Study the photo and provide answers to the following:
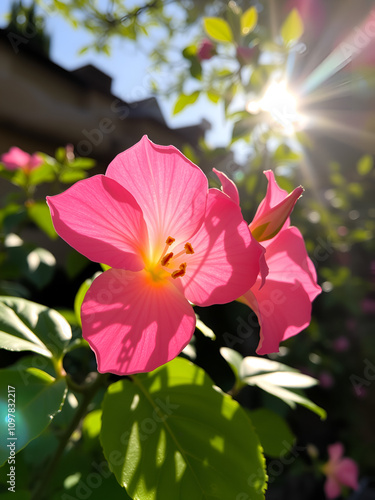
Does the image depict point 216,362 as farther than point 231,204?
Yes

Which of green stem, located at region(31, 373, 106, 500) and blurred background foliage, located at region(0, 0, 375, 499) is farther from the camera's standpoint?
blurred background foliage, located at region(0, 0, 375, 499)

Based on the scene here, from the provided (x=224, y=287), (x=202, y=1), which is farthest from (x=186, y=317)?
(x=202, y=1)

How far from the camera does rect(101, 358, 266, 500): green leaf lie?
0.49 meters

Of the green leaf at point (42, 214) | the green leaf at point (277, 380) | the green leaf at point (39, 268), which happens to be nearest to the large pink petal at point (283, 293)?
the green leaf at point (277, 380)

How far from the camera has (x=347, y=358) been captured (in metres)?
3.06

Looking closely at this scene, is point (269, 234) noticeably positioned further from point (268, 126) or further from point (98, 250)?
point (268, 126)

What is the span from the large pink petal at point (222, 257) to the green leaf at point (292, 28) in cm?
134

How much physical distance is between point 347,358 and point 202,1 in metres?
3.28

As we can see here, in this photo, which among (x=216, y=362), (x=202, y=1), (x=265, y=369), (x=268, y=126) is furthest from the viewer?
(x=202, y=1)

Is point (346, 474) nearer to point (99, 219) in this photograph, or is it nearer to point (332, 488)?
point (332, 488)

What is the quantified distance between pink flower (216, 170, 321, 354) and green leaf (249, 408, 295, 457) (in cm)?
41

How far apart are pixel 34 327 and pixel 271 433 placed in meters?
0.57

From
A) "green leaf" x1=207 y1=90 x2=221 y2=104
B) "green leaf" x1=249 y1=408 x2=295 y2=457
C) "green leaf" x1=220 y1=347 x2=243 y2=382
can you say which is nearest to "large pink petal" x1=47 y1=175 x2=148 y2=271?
"green leaf" x1=220 y1=347 x2=243 y2=382

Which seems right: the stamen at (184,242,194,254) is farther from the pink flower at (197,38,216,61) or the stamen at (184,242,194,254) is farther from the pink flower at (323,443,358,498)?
the pink flower at (323,443,358,498)
